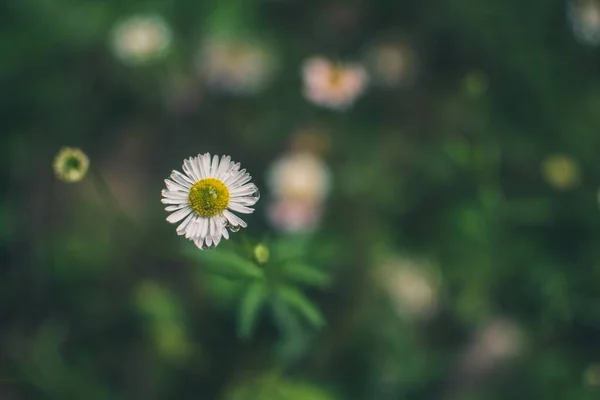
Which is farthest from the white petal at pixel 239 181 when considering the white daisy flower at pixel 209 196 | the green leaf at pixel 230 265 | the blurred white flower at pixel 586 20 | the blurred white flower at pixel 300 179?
the blurred white flower at pixel 586 20

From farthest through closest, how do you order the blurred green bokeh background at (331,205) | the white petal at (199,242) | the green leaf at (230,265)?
the blurred green bokeh background at (331,205)
the green leaf at (230,265)
the white petal at (199,242)

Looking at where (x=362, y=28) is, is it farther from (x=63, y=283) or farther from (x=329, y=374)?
(x=63, y=283)

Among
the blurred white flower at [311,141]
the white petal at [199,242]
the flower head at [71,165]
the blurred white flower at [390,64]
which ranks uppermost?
the blurred white flower at [390,64]

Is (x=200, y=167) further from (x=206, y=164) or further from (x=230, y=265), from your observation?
(x=230, y=265)

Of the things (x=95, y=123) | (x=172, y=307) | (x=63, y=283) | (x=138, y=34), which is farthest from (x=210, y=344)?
(x=138, y=34)

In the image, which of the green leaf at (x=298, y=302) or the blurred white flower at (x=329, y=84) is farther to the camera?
the blurred white flower at (x=329, y=84)

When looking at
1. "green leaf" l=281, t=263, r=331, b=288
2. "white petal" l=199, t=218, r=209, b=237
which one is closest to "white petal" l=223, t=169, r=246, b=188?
"white petal" l=199, t=218, r=209, b=237

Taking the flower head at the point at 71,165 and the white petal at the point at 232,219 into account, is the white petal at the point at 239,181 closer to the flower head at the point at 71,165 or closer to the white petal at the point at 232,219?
the white petal at the point at 232,219
